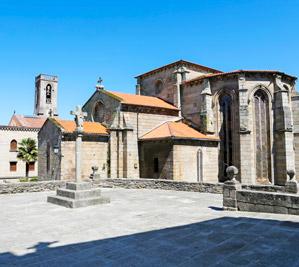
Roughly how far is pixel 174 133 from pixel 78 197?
10.6m

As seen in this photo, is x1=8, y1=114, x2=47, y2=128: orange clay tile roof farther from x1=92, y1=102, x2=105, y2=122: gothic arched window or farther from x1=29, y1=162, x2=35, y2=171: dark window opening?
x1=92, y1=102, x2=105, y2=122: gothic arched window

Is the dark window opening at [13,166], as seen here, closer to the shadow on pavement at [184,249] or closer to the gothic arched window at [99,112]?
the gothic arched window at [99,112]

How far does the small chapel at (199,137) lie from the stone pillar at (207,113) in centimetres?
9

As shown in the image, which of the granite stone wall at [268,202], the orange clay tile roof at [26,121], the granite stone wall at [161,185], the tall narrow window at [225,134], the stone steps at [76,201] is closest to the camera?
the granite stone wall at [268,202]

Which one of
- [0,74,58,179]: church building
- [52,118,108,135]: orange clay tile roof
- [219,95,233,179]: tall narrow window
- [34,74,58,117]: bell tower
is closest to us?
[52,118,108,135]: orange clay tile roof

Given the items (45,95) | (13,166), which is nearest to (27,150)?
(13,166)

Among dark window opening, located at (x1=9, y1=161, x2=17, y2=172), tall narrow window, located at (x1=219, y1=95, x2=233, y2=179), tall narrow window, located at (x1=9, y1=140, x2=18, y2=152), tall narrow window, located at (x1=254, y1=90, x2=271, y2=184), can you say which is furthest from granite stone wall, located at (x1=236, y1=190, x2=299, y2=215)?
dark window opening, located at (x1=9, y1=161, x2=17, y2=172)

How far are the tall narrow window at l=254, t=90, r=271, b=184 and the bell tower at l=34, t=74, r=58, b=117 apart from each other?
42176 mm

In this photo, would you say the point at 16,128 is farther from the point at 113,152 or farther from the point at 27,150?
the point at 113,152

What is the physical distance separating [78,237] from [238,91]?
60.2 ft

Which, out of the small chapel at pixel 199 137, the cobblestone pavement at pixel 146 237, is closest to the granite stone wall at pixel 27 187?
the small chapel at pixel 199 137

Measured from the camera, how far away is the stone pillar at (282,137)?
67.4 feet

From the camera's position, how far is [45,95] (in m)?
54.0

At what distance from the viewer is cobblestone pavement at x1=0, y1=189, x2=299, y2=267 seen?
16.2 feet
